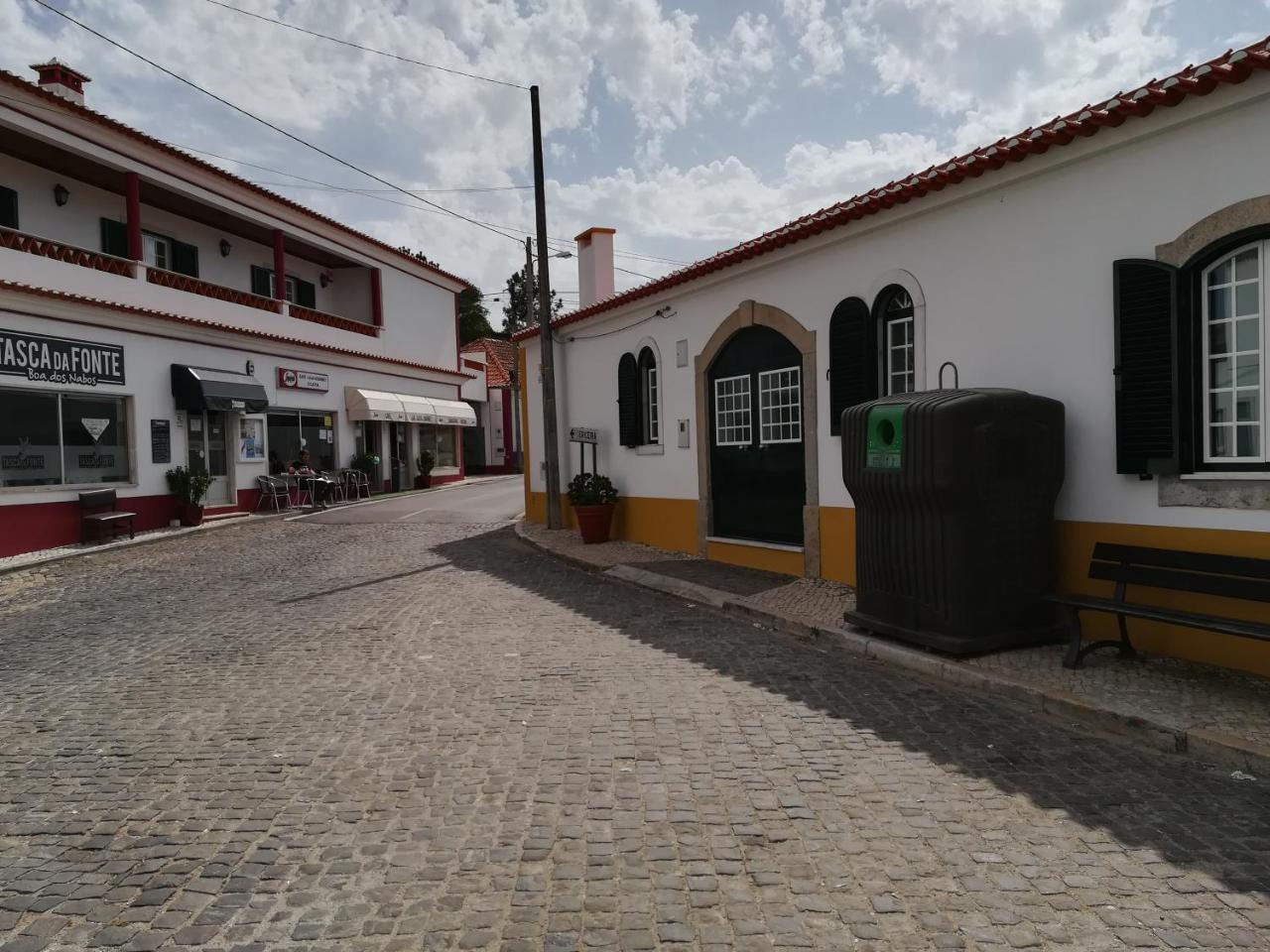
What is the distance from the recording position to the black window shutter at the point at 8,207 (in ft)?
50.5

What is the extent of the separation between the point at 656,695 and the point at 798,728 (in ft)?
3.42

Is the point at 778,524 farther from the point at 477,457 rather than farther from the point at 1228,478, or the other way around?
the point at 477,457

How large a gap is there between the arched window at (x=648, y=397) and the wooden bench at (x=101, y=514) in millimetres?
9409

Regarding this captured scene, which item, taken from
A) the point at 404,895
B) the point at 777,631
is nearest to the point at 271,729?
the point at 404,895

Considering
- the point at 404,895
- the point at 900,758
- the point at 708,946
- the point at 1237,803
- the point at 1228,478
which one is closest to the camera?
the point at 708,946

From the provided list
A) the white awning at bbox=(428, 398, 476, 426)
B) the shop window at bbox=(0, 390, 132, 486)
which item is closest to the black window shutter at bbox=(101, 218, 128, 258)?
the shop window at bbox=(0, 390, 132, 486)

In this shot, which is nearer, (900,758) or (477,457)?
(900,758)

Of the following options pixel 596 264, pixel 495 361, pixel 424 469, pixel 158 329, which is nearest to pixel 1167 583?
pixel 596 264

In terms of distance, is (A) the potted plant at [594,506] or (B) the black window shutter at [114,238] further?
(B) the black window shutter at [114,238]

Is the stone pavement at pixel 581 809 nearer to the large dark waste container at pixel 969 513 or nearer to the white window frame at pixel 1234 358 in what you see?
the large dark waste container at pixel 969 513

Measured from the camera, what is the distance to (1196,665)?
222 inches

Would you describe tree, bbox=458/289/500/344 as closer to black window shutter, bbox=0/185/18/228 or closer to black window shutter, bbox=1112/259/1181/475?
black window shutter, bbox=0/185/18/228

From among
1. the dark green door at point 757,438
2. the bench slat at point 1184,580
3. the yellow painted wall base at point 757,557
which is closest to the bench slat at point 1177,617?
the bench slat at point 1184,580

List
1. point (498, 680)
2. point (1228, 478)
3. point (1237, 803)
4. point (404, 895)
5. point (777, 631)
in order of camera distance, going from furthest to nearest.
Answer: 1. point (777, 631)
2. point (498, 680)
3. point (1228, 478)
4. point (1237, 803)
5. point (404, 895)
